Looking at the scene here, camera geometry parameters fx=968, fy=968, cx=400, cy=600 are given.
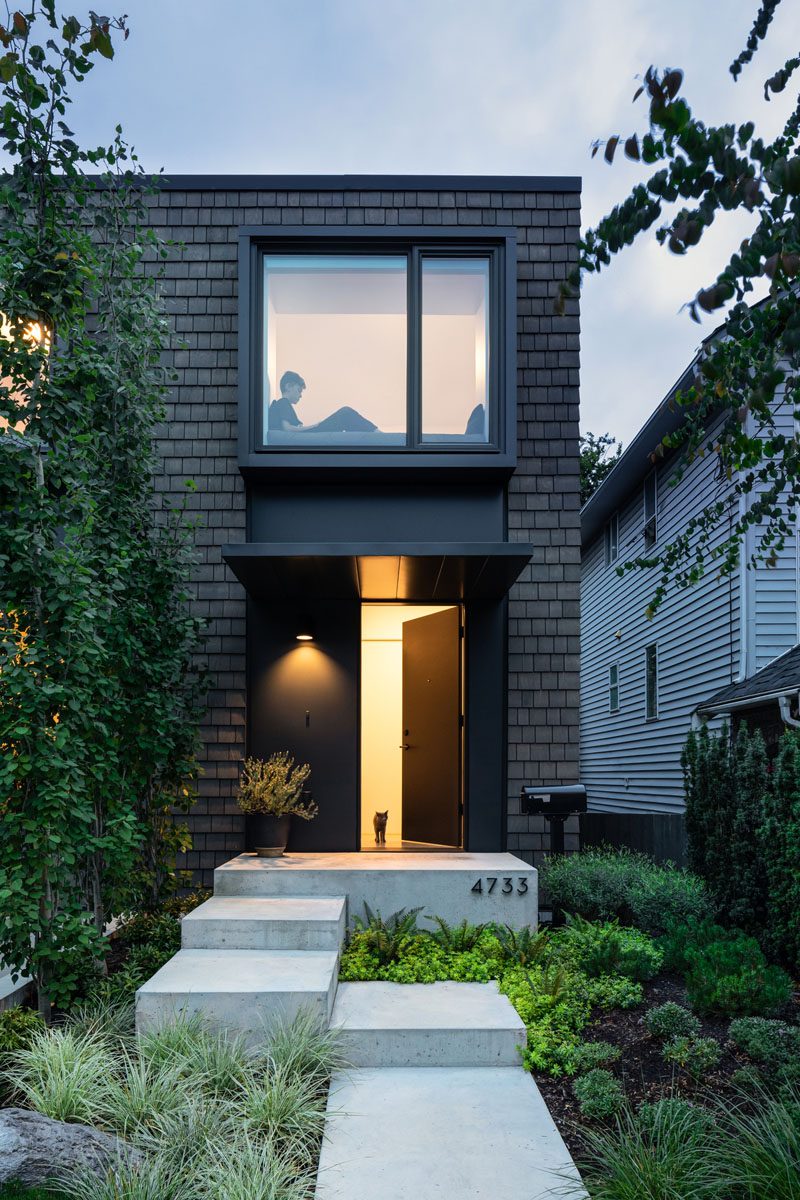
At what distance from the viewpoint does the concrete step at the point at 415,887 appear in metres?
6.30

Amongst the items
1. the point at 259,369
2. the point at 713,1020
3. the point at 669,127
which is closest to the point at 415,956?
the point at 713,1020

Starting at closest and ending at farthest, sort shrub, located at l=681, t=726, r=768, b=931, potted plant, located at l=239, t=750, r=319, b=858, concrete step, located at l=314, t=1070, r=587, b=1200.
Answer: concrete step, located at l=314, t=1070, r=587, b=1200, shrub, located at l=681, t=726, r=768, b=931, potted plant, located at l=239, t=750, r=319, b=858

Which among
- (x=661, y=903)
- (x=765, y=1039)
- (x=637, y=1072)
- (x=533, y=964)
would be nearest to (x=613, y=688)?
(x=661, y=903)

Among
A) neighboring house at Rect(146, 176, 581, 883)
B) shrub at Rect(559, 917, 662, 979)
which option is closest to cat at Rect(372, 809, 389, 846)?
neighboring house at Rect(146, 176, 581, 883)

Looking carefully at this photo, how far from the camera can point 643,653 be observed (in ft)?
45.6

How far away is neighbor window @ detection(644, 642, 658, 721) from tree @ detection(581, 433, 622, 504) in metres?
13.1

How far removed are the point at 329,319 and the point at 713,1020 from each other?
17.9 ft

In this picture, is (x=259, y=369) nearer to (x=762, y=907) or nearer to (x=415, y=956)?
(x=415, y=956)

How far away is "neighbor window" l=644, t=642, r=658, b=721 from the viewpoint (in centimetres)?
1313

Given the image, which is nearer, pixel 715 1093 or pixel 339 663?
pixel 715 1093

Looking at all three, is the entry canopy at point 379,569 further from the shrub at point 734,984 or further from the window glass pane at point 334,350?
the shrub at point 734,984

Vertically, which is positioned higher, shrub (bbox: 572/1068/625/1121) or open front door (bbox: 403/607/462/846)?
open front door (bbox: 403/607/462/846)

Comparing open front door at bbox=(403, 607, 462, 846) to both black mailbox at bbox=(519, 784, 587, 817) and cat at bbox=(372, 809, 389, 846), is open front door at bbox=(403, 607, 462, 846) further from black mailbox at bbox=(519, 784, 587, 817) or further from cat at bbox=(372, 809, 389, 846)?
black mailbox at bbox=(519, 784, 587, 817)

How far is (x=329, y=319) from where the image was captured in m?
7.51
